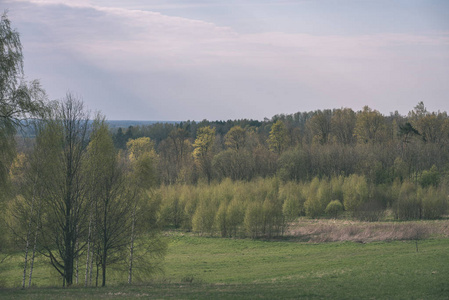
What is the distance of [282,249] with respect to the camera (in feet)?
162

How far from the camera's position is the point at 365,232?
5281 cm

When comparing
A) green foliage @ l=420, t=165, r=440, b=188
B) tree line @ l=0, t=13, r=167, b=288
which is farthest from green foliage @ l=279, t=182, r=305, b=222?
tree line @ l=0, t=13, r=167, b=288

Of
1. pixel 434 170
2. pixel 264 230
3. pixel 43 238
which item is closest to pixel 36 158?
pixel 43 238

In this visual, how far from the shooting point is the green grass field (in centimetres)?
1928

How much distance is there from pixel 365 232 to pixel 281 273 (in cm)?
2390

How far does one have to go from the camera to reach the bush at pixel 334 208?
68.3 meters

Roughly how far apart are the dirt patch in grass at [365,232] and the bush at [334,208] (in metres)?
6.74

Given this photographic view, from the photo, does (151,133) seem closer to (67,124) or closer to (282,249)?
(282,249)

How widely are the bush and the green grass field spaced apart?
54.0ft

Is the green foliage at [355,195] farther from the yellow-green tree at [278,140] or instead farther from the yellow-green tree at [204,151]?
the yellow-green tree at [278,140]

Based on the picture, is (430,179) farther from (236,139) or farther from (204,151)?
(204,151)

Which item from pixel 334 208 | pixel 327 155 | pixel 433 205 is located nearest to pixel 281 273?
pixel 334 208

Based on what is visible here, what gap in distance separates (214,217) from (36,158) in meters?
41.1

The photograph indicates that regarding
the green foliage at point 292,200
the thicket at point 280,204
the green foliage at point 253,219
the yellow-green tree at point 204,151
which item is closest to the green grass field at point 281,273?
the green foliage at point 253,219
